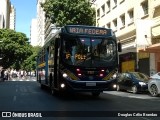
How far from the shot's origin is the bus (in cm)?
1549

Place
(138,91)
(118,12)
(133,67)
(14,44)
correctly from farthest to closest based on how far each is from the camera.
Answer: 1. (14,44)
2. (118,12)
3. (133,67)
4. (138,91)

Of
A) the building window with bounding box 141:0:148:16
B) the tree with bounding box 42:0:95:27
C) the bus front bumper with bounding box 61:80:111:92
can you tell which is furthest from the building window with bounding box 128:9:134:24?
the bus front bumper with bounding box 61:80:111:92

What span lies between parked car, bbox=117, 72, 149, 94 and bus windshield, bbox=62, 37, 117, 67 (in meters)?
6.28

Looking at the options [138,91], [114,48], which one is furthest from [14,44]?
[114,48]

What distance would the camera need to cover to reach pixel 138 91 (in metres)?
22.0

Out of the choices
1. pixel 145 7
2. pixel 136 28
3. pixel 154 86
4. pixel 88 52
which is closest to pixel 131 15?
pixel 145 7

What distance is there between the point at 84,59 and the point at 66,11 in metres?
24.0

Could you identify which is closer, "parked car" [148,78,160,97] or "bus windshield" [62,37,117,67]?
"bus windshield" [62,37,117,67]

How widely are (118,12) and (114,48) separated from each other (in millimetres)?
22964

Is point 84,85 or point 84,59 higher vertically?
point 84,59

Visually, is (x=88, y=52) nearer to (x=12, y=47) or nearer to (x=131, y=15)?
(x=131, y=15)

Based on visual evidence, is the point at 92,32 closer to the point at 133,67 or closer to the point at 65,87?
the point at 65,87

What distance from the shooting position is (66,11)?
3906 centimetres

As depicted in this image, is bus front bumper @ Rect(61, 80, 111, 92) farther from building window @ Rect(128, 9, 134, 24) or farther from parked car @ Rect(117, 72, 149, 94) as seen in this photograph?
building window @ Rect(128, 9, 134, 24)
